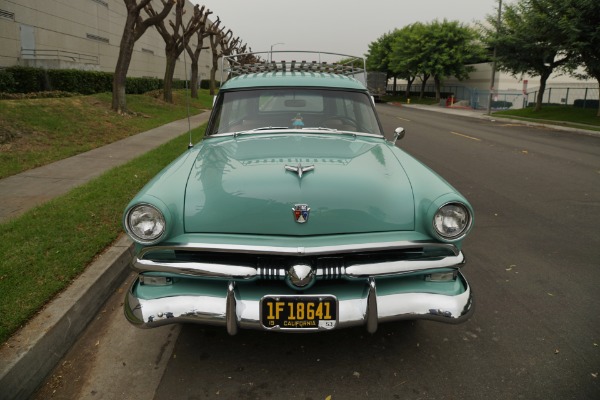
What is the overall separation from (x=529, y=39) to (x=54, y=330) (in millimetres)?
28325

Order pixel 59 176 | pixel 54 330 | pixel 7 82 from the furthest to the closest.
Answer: pixel 7 82
pixel 59 176
pixel 54 330

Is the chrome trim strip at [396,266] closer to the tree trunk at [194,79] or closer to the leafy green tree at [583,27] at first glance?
the leafy green tree at [583,27]

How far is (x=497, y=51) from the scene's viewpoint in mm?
28219

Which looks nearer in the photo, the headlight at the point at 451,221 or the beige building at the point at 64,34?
the headlight at the point at 451,221

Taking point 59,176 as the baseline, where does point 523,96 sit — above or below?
above

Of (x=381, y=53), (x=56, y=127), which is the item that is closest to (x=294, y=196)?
(x=56, y=127)

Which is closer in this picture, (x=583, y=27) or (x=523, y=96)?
(x=583, y=27)

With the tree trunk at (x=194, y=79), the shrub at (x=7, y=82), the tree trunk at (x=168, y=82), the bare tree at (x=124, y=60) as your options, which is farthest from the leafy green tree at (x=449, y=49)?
the shrub at (x=7, y=82)

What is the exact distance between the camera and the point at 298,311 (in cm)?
247

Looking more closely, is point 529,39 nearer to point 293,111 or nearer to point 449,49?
point 449,49

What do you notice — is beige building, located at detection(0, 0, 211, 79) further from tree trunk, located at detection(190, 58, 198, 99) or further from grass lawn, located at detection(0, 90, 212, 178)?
tree trunk, located at detection(190, 58, 198, 99)

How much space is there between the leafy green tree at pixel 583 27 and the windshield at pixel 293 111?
20.6 m

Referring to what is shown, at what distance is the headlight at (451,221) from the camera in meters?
2.64

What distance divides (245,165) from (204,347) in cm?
119
